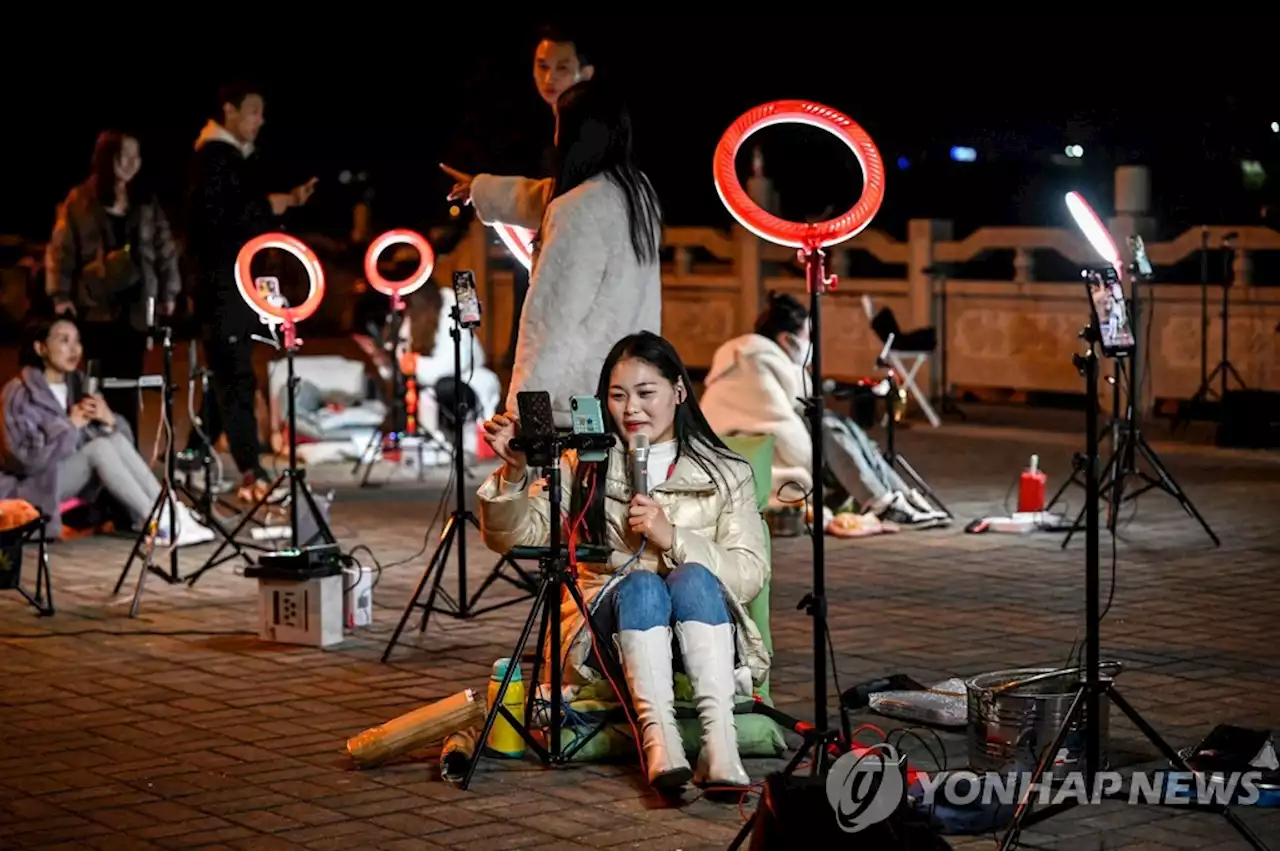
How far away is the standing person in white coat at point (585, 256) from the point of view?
23.9 ft

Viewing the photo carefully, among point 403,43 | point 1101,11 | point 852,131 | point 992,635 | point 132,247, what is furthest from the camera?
point 403,43

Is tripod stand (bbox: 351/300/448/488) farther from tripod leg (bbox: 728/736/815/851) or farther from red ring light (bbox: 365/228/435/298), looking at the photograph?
tripod leg (bbox: 728/736/815/851)

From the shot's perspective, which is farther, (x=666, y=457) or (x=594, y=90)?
(x=594, y=90)

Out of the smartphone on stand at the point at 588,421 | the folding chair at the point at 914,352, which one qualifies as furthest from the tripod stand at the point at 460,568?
the folding chair at the point at 914,352

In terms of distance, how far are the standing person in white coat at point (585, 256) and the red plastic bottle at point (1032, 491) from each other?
4.67m

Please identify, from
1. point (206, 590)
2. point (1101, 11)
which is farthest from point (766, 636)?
point (1101, 11)

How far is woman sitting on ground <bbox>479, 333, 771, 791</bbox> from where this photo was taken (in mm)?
6324

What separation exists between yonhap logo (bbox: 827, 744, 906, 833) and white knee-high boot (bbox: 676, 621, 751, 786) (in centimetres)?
64

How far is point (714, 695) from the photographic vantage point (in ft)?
20.5

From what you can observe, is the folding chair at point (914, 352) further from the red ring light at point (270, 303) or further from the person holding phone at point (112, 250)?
the red ring light at point (270, 303)

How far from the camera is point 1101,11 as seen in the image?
2183cm

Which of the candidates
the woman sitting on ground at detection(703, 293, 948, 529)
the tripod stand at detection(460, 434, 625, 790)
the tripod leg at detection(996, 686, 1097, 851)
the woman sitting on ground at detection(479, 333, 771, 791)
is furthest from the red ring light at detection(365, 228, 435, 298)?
the tripod leg at detection(996, 686, 1097, 851)

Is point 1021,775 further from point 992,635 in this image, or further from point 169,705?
point 169,705

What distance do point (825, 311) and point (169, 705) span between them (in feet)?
42.6
